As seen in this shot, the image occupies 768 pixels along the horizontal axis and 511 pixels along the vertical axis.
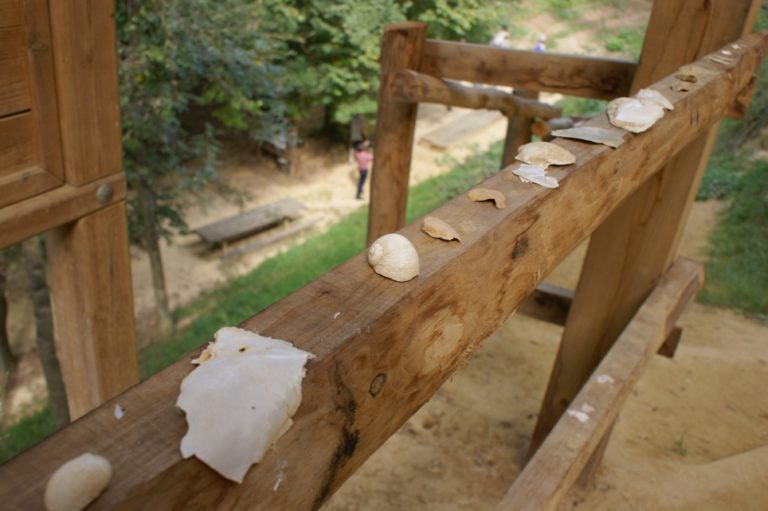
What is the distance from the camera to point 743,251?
5.88m

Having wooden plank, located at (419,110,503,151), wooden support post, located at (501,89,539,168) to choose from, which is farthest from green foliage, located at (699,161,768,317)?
wooden plank, located at (419,110,503,151)

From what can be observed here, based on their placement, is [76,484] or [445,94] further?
[445,94]

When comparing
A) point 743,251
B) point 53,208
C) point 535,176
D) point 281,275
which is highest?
point 535,176

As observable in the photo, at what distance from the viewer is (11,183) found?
58.7 inches

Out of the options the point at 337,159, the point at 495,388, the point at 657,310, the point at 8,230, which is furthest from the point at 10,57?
the point at 337,159

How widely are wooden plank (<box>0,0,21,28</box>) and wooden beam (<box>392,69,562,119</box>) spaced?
1566 millimetres

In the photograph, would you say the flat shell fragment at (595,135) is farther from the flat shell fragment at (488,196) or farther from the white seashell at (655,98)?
the flat shell fragment at (488,196)

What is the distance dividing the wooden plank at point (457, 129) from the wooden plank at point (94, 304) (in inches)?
483

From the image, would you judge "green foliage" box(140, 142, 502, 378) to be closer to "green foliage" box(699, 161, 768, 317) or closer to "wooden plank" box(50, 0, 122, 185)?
"green foliage" box(699, 161, 768, 317)

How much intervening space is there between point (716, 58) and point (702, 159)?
47cm

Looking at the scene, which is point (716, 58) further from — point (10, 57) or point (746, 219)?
point (746, 219)

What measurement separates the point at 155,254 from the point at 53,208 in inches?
253

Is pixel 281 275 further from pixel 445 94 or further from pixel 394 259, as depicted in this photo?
pixel 394 259

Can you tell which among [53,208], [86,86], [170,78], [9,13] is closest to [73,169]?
[53,208]
